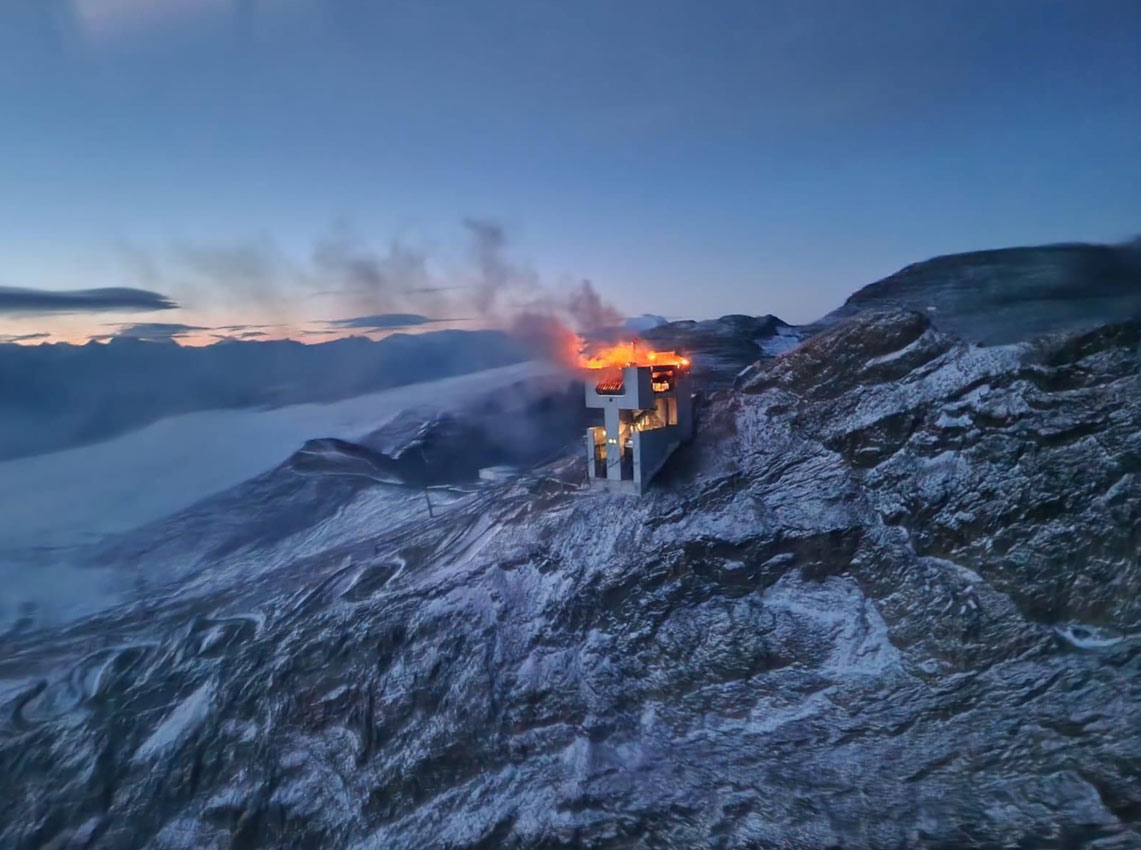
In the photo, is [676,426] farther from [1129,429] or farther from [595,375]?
[1129,429]

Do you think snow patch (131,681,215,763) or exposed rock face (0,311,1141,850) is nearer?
exposed rock face (0,311,1141,850)

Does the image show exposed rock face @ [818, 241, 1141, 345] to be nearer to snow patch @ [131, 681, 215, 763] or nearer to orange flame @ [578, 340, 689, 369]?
orange flame @ [578, 340, 689, 369]

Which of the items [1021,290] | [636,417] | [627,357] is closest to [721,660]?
[636,417]

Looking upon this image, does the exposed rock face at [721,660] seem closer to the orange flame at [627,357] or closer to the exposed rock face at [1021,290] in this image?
the exposed rock face at [1021,290]

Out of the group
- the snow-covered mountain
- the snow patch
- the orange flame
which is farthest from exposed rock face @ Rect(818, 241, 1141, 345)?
the snow patch

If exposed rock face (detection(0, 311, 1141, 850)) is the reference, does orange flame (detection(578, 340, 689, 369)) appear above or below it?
above

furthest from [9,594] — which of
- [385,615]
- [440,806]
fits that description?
[440,806]

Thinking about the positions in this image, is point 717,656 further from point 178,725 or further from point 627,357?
point 178,725
